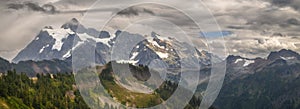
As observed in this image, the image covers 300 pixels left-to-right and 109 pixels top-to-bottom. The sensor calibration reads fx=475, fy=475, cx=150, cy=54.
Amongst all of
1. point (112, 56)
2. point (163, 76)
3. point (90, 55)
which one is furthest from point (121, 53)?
point (90, 55)

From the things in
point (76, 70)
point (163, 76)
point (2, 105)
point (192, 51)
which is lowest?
point (2, 105)

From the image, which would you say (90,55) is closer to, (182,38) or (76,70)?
(76,70)

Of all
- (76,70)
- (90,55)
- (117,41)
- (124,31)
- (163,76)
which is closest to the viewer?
(76,70)

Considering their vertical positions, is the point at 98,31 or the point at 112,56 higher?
the point at 98,31

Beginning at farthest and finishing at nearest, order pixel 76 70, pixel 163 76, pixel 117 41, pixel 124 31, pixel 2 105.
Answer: pixel 2 105 < pixel 163 76 < pixel 124 31 < pixel 117 41 < pixel 76 70

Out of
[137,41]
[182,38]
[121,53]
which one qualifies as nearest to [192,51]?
[182,38]

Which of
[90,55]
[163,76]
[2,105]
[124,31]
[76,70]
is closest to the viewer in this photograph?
[76,70]

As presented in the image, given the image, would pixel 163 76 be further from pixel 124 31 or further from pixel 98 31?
pixel 98 31

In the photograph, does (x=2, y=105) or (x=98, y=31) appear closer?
(x=98, y=31)

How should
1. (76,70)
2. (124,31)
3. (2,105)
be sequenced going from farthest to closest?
(2,105)
(124,31)
(76,70)
